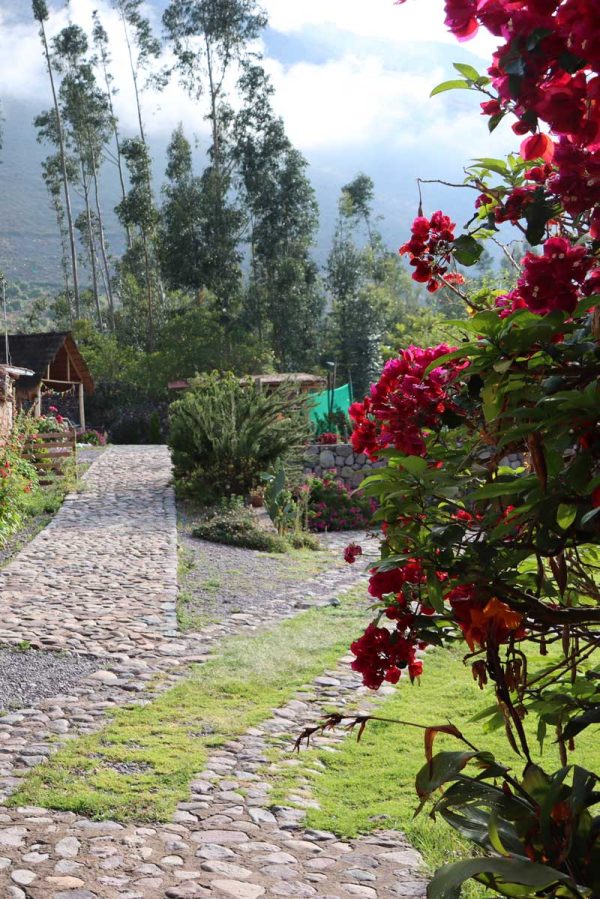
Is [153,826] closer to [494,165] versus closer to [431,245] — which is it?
[431,245]

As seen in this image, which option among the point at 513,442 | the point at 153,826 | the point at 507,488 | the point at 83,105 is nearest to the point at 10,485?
the point at 153,826

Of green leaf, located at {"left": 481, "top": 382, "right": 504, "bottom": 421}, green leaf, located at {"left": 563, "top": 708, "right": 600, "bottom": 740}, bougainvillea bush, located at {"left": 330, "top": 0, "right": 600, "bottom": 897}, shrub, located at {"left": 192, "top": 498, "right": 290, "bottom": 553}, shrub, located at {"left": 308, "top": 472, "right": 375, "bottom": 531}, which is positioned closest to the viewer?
bougainvillea bush, located at {"left": 330, "top": 0, "right": 600, "bottom": 897}

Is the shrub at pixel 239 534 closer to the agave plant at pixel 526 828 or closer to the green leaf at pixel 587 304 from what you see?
the agave plant at pixel 526 828

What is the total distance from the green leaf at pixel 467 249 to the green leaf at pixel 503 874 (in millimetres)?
1102

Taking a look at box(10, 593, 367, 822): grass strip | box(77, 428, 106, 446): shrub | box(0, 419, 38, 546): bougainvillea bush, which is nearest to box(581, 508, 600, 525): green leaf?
box(10, 593, 367, 822): grass strip

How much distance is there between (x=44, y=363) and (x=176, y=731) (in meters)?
21.4

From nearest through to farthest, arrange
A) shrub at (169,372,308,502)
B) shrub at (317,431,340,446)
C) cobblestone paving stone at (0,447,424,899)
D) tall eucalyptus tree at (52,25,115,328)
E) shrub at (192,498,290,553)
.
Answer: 1. cobblestone paving stone at (0,447,424,899)
2. shrub at (192,498,290,553)
3. shrub at (169,372,308,502)
4. shrub at (317,431,340,446)
5. tall eucalyptus tree at (52,25,115,328)

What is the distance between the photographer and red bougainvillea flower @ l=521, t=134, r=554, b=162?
4.32 ft

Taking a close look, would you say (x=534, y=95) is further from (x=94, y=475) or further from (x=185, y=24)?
(x=185, y=24)

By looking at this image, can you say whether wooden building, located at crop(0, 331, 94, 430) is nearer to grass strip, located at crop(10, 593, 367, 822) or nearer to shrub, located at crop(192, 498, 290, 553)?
shrub, located at crop(192, 498, 290, 553)

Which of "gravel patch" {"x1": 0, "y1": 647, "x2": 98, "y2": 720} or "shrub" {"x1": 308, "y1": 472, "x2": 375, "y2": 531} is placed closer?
"gravel patch" {"x1": 0, "y1": 647, "x2": 98, "y2": 720}

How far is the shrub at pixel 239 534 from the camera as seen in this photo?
1074 cm

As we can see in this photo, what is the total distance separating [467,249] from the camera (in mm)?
1857

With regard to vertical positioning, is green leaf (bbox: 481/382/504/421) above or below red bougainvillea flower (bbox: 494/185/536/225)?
below
